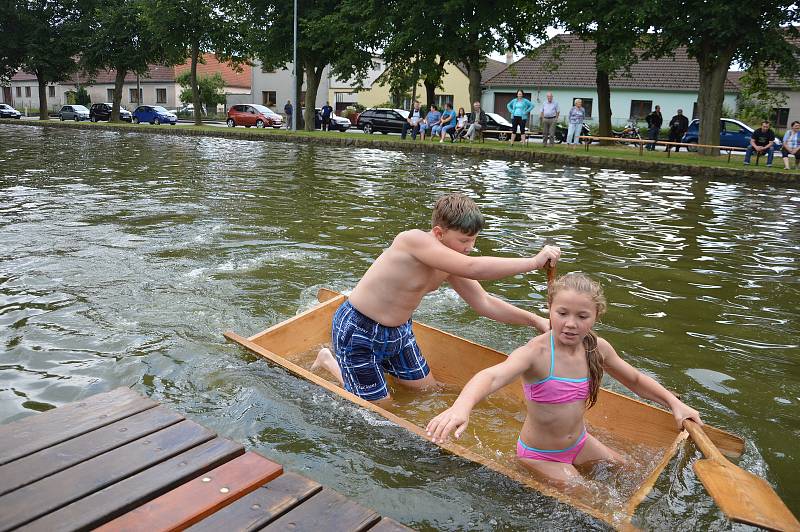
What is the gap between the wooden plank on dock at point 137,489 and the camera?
2.38m

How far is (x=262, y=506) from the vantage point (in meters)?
2.52

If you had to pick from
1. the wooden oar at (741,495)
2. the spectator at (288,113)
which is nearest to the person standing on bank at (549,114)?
the spectator at (288,113)

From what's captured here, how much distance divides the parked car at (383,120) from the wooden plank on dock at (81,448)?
32166 mm

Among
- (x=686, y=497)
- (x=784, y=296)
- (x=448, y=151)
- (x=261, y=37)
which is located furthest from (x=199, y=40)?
(x=686, y=497)

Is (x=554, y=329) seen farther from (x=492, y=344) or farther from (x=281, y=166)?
(x=281, y=166)

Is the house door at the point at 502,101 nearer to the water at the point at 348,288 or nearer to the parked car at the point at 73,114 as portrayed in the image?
the parked car at the point at 73,114

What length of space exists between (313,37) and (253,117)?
8932 mm

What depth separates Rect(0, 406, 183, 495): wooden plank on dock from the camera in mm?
2645

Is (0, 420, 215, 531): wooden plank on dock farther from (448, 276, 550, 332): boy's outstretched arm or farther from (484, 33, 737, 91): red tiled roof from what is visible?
(484, 33, 737, 91): red tiled roof

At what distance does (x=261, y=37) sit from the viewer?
113ft

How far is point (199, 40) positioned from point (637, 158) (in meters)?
26.5

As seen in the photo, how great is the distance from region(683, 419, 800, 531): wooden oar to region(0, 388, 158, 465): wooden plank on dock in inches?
102

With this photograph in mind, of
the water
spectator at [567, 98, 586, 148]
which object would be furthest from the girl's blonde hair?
spectator at [567, 98, 586, 148]

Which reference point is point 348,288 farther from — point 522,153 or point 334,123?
point 334,123
